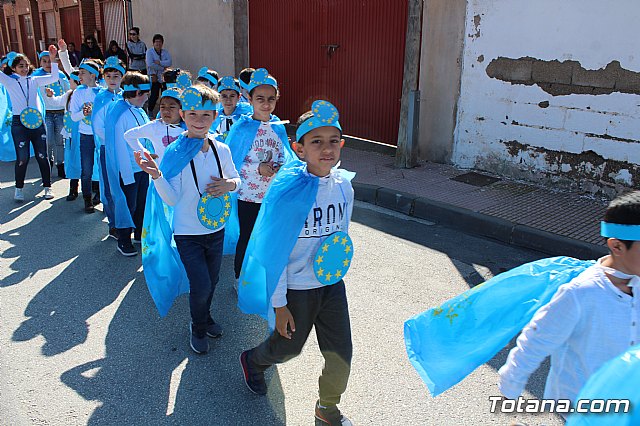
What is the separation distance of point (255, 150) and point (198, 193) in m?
0.90

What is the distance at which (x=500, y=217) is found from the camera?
6.54 meters

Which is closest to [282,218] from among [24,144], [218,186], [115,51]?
[218,186]

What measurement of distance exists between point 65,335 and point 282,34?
9.46m

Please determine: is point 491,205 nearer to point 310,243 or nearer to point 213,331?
point 213,331

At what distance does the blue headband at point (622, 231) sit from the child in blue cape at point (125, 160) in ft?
14.7

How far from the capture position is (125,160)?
17.9 ft

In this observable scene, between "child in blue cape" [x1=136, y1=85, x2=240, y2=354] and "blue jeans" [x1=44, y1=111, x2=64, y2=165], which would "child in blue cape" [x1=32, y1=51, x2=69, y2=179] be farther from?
"child in blue cape" [x1=136, y1=85, x2=240, y2=354]

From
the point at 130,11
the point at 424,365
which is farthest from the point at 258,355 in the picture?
the point at 130,11

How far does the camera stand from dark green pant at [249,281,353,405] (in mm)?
2939

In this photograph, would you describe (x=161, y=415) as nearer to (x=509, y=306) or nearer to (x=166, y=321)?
(x=166, y=321)

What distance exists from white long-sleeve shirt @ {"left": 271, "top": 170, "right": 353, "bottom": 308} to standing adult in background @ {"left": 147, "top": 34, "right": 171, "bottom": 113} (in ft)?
43.3

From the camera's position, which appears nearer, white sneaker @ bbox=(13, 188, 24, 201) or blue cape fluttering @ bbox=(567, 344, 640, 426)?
blue cape fluttering @ bbox=(567, 344, 640, 426)

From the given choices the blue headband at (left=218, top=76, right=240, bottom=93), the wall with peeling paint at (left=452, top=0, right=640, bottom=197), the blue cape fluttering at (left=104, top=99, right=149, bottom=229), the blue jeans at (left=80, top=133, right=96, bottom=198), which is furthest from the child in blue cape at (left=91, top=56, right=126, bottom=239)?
the wall with peeling paint at (left=452, top=0, right=640, bottom=197)

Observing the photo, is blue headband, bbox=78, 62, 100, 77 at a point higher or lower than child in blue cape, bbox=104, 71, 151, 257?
higher
